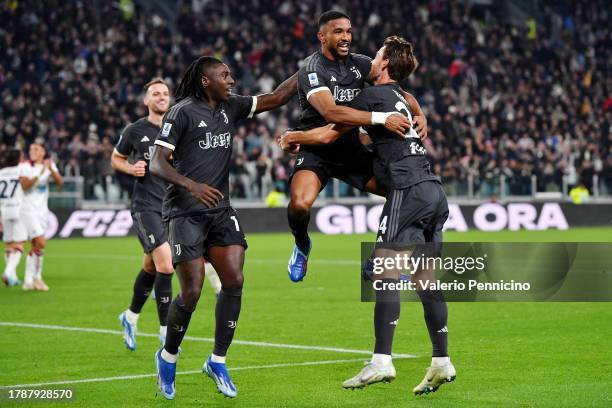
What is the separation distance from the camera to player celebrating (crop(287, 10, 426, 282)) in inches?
339

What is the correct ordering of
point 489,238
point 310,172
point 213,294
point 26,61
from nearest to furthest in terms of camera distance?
point 310,172 → point 213,294 → point 489,238 → point 26,61

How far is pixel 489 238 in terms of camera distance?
91.1 feet

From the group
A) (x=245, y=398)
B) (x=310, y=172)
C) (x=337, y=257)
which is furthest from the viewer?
(x=337, y=257)

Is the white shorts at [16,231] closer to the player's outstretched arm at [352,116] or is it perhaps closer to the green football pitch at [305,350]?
the green football pitch at [305,350]

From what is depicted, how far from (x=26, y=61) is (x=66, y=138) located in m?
4.16

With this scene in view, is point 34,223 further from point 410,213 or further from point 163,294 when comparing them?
point 410,213

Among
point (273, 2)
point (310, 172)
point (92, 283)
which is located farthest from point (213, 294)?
point (273, 2)

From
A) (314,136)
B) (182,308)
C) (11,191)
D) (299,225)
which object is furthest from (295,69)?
(182,308)

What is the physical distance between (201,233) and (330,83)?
1620 millimetres

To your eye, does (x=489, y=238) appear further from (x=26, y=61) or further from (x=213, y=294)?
(x=26, y=61)

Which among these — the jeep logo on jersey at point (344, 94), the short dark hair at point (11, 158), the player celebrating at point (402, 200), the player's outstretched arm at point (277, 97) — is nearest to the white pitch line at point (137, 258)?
the short dark hair at point (11, 158)

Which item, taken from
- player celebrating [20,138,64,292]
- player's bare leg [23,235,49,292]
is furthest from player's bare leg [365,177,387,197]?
player celebrating [20,138,64,292]

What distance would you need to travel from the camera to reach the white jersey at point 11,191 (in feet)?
60.5

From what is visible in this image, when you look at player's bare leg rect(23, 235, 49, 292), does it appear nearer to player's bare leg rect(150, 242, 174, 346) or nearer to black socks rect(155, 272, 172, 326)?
player's bare leg rect(150, 242, 174, 346)
